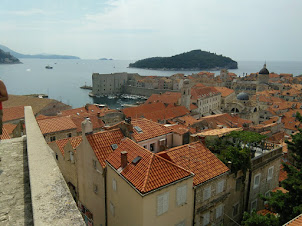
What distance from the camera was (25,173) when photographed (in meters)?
4.52

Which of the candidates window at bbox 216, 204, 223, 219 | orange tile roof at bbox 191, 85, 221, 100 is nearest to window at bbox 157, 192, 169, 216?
window at bbox 216, 204, 223, 219

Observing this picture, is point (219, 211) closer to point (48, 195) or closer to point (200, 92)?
point (48, 195)

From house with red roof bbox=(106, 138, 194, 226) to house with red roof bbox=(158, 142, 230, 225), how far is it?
584 mm

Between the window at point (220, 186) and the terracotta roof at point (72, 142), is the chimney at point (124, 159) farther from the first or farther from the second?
the terracotta roof at point (72, 142)

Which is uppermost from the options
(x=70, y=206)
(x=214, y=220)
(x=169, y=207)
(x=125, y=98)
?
(x=70, y=206)

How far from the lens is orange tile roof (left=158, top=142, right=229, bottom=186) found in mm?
11452

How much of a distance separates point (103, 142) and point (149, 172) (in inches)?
169

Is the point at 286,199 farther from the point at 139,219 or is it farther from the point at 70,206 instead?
the point at 70,206

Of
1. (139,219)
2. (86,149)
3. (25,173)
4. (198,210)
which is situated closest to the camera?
(25,173)

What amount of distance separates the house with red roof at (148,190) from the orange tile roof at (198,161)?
104 cm

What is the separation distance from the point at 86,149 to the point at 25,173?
890cm

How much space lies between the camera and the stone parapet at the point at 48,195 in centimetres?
266

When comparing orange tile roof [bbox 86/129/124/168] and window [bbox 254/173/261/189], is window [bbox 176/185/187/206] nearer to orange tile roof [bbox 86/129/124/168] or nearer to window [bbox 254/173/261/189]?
orange tile roof [bbox 86/129/124/168]

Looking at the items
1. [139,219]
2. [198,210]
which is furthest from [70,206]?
[198,210]
